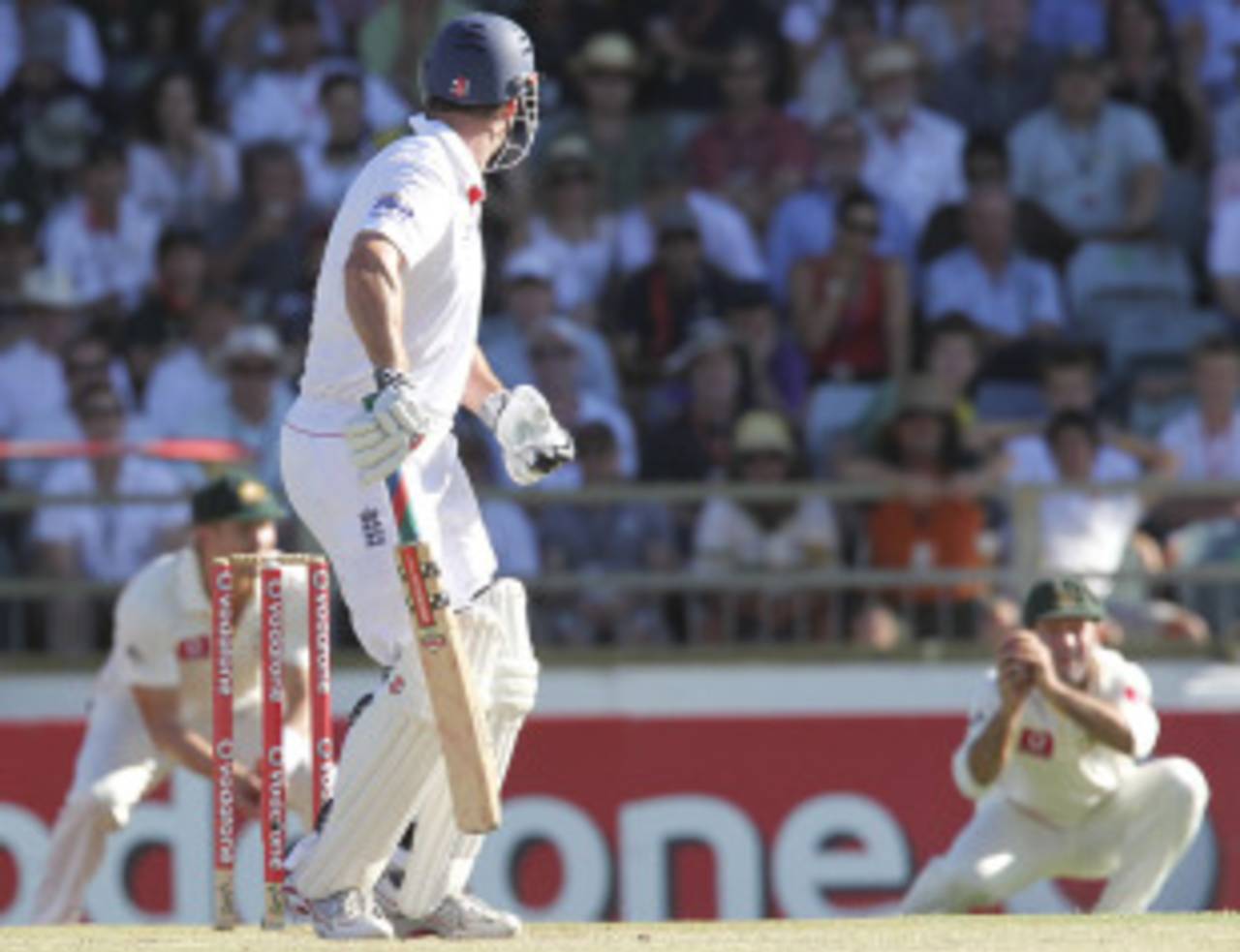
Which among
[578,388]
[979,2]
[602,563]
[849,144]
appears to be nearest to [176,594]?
[602,563]

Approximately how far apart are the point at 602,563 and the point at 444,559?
525 centimetres

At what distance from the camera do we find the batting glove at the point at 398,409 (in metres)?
6.78

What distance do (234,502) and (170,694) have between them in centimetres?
101

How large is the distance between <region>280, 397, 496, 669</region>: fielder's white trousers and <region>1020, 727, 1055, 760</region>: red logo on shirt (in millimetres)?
4309

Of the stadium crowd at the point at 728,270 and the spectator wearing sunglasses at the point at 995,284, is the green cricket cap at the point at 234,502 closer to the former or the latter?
the stadium crowd at the point at 728,270

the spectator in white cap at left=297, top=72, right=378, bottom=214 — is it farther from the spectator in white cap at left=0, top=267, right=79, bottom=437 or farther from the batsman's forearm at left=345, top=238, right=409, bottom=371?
the batsman's forearm at left=345, top=238, right=409, bottom=371

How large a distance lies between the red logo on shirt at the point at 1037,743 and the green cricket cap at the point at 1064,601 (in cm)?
47

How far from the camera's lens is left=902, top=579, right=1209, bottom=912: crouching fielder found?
1090cm

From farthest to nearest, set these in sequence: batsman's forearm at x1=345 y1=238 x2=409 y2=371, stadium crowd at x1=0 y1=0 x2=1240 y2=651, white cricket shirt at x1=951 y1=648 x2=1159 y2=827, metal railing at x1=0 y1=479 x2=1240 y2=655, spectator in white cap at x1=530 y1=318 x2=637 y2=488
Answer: spectator in white cap at x1=530 y1=318 x2=637 y2=488
stadium crowd at x1=0 y1=0 x2=1240 y2=651
metal railing at x1=0 y1=479 x2=1240 y2=655
white cricket shirt at x1=951 y1=648 x2=1159 y2=827
batsman's forearm at x1=345 y1=238 x2=409 y2=371

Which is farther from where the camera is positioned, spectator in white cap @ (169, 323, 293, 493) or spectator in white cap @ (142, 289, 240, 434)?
spectator in white cap @ (142, 289, 240, 434)

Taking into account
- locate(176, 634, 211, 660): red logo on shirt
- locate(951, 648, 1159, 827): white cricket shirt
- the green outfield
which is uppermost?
locate(176, 634, 211, 660): red logo on shirt

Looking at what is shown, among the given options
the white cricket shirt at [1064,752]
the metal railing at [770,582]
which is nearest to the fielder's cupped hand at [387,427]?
the white cricket shirt at [1064,752]

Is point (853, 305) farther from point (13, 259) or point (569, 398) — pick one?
point (13, 259)

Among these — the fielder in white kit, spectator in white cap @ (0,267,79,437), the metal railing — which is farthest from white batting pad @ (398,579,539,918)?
spectator in white cap @ (0,267,79,437)
